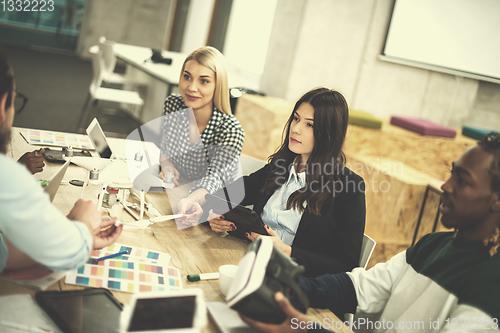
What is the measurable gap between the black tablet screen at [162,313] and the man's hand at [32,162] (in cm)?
112

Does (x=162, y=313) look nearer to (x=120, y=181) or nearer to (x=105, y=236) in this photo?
(x=105, y=236)

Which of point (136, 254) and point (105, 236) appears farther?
point (136, 254)

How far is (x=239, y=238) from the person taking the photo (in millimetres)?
1674

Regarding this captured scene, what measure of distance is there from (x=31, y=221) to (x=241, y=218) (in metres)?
0.83

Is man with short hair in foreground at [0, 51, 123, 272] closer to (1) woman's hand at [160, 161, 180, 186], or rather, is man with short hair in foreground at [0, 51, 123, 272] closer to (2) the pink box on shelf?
(1) woman's hand at [160, 161, 180, 186]

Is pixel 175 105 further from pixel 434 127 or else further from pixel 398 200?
pixel 434 127

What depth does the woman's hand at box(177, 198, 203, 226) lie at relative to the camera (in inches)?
66.4

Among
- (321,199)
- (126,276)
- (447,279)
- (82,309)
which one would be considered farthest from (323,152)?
(82,309)

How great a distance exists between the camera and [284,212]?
5.88 ft

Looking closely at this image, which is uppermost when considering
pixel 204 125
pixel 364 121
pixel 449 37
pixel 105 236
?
pixel 449 37

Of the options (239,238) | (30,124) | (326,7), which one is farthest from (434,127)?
(30,124)

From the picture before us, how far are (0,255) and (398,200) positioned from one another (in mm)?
2893

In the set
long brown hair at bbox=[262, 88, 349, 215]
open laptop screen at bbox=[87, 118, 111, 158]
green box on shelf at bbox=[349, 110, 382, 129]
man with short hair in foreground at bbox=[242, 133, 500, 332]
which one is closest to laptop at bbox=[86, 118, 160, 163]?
open laptop screen at bbox=[87, 118, 111, 158]

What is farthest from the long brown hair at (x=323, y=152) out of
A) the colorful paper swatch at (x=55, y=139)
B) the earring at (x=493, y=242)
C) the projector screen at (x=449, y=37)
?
the projector screen at (x=449, y=37)
